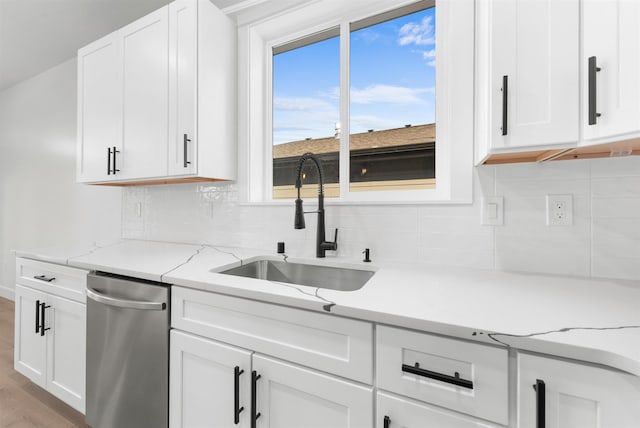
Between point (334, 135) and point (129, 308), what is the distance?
1.42 metres

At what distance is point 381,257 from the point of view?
5.00 ft

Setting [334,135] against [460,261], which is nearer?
[460,261]

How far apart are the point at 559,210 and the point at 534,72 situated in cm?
59

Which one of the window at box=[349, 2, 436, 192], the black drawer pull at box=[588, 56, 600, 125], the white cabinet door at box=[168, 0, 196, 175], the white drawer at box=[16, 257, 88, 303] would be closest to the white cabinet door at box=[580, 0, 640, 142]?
the black drawer pull at box=[588, 56, 600, 125]

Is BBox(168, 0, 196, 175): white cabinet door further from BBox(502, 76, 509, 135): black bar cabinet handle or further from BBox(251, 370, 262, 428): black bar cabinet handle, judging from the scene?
BBox(502, 76, 509, 135): black bar cabinet handle

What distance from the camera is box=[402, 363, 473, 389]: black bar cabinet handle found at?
2.39 feet

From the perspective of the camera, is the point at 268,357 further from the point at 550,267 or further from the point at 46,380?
the point at 46,380

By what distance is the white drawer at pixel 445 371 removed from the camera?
705mm

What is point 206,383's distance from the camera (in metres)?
1.14

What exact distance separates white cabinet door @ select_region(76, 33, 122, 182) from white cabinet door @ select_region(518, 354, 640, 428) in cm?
239

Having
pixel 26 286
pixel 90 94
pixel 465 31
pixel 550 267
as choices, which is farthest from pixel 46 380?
pixel 465 31

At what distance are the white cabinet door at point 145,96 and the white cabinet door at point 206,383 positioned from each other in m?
1.10

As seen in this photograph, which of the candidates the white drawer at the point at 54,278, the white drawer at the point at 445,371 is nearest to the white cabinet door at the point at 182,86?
the white drawer at the point at 54,278

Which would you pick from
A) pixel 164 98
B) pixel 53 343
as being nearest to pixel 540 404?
pixel 164 98
